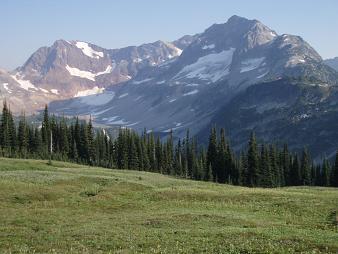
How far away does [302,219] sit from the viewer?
4997cm

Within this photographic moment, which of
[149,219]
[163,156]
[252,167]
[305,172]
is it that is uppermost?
[149,219]

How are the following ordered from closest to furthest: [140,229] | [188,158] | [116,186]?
1. [140,229]
2. [116,186]
3. [188,158]

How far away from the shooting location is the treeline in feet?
461

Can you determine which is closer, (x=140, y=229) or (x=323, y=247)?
(x=323, y=247)

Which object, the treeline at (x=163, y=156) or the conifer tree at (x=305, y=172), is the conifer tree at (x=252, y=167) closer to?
the treeline at (x=163, y=156)

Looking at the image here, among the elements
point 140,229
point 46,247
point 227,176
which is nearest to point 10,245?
point 46,247

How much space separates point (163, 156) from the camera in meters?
169

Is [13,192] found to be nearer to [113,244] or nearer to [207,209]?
[207,209]

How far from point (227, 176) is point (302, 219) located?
95489 millimetres

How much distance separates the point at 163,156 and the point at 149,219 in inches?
4859

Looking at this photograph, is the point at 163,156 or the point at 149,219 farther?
the point at 163,156

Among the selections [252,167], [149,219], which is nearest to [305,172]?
[252,167]

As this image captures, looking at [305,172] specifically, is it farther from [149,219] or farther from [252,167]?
[149,219]

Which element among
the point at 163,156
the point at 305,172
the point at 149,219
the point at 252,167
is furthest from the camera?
the point at 163,156
